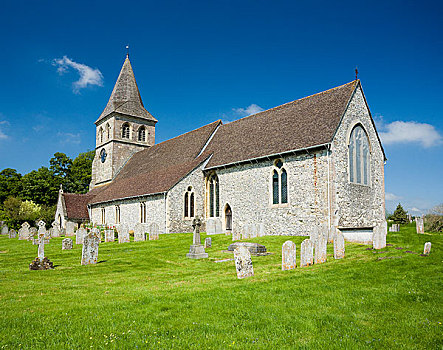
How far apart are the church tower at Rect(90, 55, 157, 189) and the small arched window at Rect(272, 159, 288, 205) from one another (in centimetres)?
2327

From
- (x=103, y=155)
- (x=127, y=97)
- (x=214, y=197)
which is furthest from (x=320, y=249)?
(x=127, y=97)

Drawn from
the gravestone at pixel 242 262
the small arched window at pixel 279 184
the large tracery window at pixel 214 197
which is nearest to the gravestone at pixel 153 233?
the large tracery window at pixel 214 197

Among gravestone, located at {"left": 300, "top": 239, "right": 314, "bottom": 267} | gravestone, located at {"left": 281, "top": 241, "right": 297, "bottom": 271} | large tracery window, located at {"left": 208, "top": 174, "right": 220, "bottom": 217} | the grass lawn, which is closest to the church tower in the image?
large tracery window, located at {"left": 208, "top": 174, "right": 220, "bottom": 217}

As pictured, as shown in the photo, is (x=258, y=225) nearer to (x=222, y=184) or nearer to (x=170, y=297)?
(x=222, y=184)

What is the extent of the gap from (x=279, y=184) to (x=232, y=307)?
48.8ft

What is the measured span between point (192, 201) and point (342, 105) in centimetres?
1249

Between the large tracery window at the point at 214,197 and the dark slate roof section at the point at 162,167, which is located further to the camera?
the dark slate roof section at the point at 162,167

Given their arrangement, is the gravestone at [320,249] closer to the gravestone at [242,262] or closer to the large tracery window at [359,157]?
the gravestone at [242,262]

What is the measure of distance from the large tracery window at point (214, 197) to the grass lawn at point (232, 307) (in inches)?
575

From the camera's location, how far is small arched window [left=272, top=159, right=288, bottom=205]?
805 inches

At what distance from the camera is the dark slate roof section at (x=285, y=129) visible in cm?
1948

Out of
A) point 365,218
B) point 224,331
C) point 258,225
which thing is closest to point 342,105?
point 365,218

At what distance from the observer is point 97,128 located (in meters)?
43.1

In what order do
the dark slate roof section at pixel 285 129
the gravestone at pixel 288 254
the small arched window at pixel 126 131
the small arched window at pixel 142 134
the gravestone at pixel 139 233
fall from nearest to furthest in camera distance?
1. the gravestone at pixel 288 254
2. the dark slate roof section at pixel 285 129
3. the gravestone at pixel 139 233
4. the small arched window at pixel 126 131
5. the small arched window at pixel 142 134
